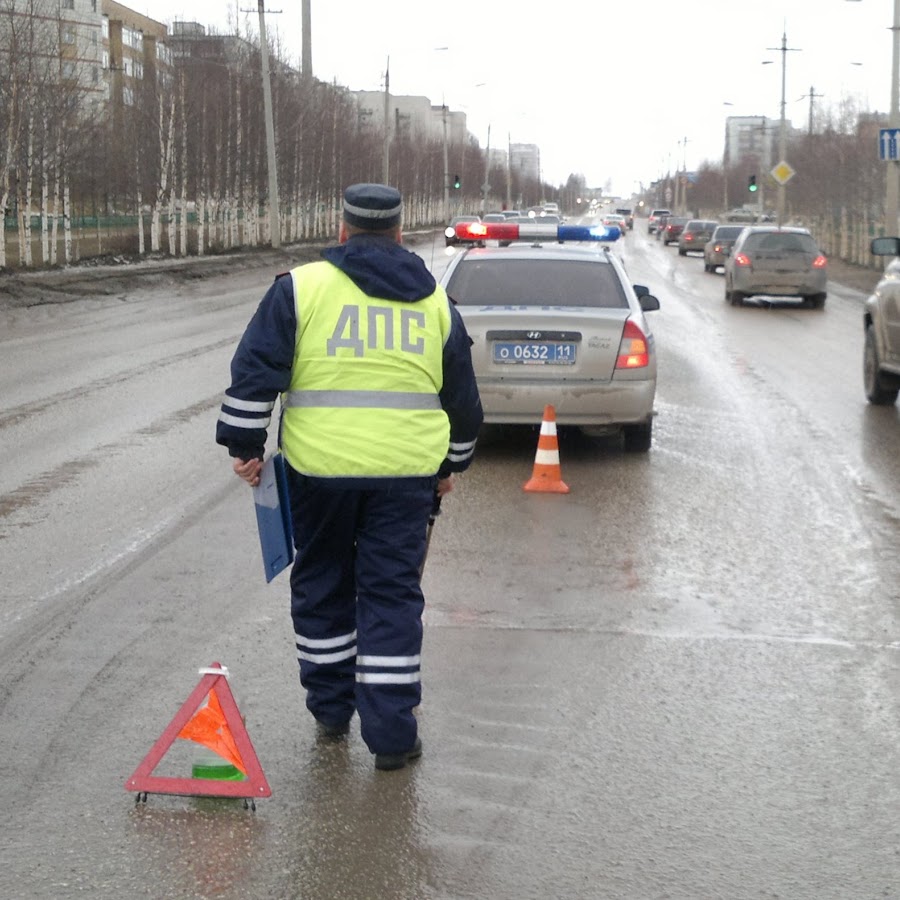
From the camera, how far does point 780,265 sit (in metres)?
29.7

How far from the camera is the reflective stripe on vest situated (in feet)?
15.5

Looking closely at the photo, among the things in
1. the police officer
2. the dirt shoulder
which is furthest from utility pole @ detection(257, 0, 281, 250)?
the police officer

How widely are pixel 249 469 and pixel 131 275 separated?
30.9 metres

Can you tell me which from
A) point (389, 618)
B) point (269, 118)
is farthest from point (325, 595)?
point (269, 118)

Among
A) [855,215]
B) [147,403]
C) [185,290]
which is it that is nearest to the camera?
[147,403]

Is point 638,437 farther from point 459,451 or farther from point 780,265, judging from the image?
point 780,265

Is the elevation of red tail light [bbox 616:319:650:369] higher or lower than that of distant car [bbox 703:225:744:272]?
lower

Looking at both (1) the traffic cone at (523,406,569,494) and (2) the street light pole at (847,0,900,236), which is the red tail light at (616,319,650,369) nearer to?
(1) the traffic cone at (523,406,569,494)

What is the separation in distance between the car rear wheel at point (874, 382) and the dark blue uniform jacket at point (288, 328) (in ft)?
31.9

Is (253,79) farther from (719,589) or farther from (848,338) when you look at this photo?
(719,589)

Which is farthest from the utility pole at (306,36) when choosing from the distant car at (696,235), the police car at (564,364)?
the police car at (564,364)

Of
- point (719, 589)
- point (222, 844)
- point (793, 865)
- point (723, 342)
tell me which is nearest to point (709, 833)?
point (793, 865)

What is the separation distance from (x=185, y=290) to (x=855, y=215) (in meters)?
22.5

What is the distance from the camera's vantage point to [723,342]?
853 inches
